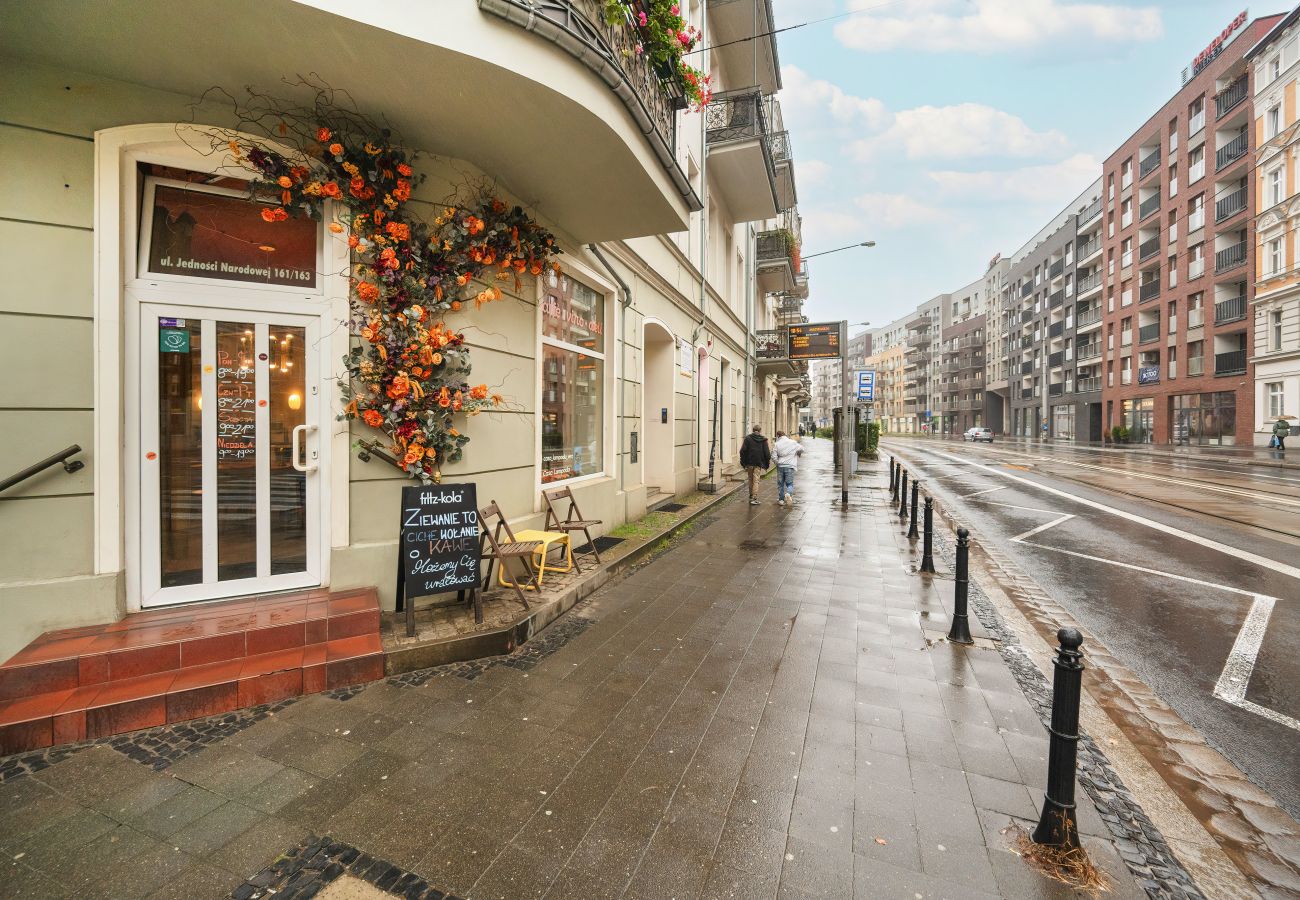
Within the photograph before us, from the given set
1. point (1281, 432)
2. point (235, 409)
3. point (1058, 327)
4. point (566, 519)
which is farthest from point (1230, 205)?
point (235, 409)

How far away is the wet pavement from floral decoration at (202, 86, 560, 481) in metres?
5.66

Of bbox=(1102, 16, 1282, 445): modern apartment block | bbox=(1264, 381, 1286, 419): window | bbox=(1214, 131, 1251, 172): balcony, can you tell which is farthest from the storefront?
bbox=(1214, 131, 1251, 172): balcony

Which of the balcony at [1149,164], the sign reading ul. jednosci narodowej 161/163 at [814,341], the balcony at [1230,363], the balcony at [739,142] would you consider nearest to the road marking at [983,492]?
the sign reading ul. jednosci narodowej 161/163 at [814,341]

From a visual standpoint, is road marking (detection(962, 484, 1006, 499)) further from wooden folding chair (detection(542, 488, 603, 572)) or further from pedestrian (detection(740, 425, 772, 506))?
wooden folding chair (detection(542, 488, 603, 572))

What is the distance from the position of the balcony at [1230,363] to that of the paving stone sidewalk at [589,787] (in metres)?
39.7

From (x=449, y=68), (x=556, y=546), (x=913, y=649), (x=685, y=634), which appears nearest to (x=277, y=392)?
(x=449, y=68)

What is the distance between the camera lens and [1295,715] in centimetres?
348

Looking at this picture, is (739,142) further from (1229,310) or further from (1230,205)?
(1230,205)

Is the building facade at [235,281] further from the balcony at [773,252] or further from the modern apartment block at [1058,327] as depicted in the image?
the modern apartment block at [1058,327]

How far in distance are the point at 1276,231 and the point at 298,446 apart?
140 feet

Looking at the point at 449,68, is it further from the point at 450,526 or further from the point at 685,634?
the point at 685,634

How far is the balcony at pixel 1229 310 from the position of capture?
96.1ft

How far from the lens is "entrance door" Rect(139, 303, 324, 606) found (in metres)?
3.99

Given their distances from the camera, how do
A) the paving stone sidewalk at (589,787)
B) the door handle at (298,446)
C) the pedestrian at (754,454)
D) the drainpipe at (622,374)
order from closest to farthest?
1. the paving stone sidewalk at (589,787)
2. the door handle at (298,446)
3. the drainpipe at (622,374)
4. the pedestrian at (754,454)
